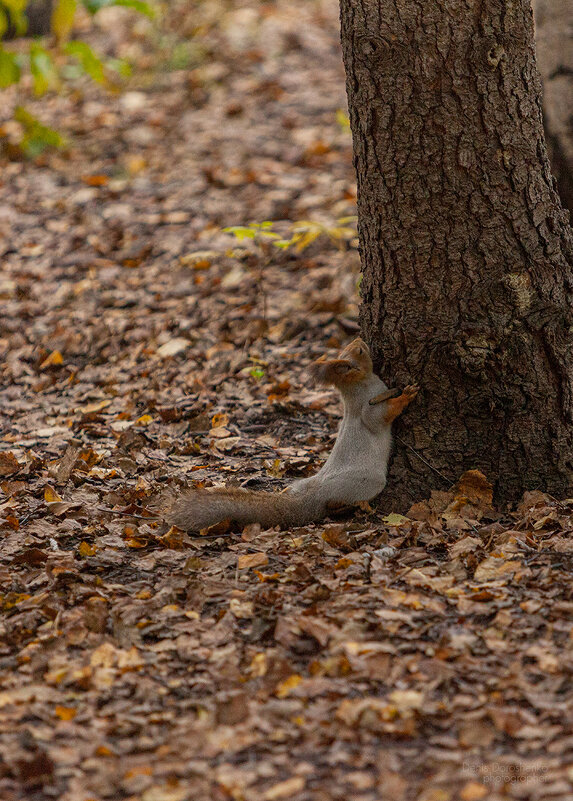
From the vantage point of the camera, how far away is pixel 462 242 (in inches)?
139

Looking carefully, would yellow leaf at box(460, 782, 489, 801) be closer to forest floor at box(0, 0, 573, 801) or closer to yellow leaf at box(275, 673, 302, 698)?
forest floor at box(0, 0, 573, 801)

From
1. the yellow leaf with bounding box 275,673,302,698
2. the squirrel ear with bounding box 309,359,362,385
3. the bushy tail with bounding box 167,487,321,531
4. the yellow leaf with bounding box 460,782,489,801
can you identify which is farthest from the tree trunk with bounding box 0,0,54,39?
the yellow leaf with bounding box 460,782,489,801

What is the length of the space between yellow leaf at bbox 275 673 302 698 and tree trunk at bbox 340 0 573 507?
136 centimetres

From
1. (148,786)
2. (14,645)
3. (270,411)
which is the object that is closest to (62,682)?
(14,645)

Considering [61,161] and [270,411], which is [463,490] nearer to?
[270,411]

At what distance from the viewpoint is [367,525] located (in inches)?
145

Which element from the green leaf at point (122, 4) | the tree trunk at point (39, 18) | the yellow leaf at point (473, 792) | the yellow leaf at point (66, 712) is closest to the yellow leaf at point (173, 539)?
the yellow leaf at point (66, 712)

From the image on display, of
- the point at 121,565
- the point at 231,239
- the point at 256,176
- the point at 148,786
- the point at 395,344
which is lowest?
the point at 148,786

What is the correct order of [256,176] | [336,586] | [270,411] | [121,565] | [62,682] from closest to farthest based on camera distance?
1. [62,682]
2. [336,586]
3. [121,565]
4. [270,411]
5. [256,176]

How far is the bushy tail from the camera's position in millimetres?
3594

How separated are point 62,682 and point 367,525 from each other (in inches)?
58.3

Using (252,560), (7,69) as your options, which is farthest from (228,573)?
(7,69)

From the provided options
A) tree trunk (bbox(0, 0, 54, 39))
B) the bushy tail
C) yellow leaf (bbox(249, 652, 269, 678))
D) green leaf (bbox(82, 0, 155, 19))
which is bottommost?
yellow leaf (bbox(249, 652, 269, 678))

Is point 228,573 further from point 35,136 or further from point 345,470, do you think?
point 35,136
